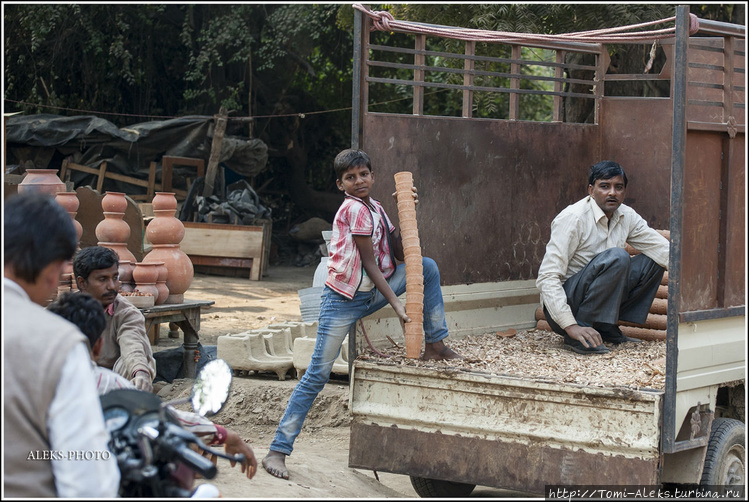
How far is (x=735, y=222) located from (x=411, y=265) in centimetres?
160

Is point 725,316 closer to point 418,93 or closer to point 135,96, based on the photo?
point 418,93

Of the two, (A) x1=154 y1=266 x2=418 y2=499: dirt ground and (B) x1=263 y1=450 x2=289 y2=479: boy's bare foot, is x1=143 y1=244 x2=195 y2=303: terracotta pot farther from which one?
(B) x1=263 y1=450 x2=289 y2=479: boy's bare foot

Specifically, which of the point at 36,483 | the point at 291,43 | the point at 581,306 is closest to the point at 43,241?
the point at 36,483

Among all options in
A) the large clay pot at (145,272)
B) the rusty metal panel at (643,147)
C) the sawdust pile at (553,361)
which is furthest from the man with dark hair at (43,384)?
the rusty metal panel at (643,147)

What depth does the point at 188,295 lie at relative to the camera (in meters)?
10.7

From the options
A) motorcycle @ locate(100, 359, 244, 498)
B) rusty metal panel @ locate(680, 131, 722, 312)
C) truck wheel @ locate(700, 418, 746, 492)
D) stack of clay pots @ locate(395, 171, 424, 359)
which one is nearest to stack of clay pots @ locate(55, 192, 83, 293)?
stack of clay pots @ locate(395, 171, 424, 359)

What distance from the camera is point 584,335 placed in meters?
4.80

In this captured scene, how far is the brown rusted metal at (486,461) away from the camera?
3738mm

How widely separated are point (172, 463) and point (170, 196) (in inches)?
177

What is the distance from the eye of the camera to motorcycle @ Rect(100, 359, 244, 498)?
215 cm

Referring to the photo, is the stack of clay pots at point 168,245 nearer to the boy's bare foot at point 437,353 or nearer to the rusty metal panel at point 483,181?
the rusty metal panel at point 483,181

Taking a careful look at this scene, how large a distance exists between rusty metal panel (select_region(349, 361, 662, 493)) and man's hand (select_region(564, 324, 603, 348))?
915mm

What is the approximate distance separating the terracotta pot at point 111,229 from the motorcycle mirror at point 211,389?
3466 millimetres

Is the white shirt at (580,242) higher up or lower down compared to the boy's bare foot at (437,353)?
higher up
